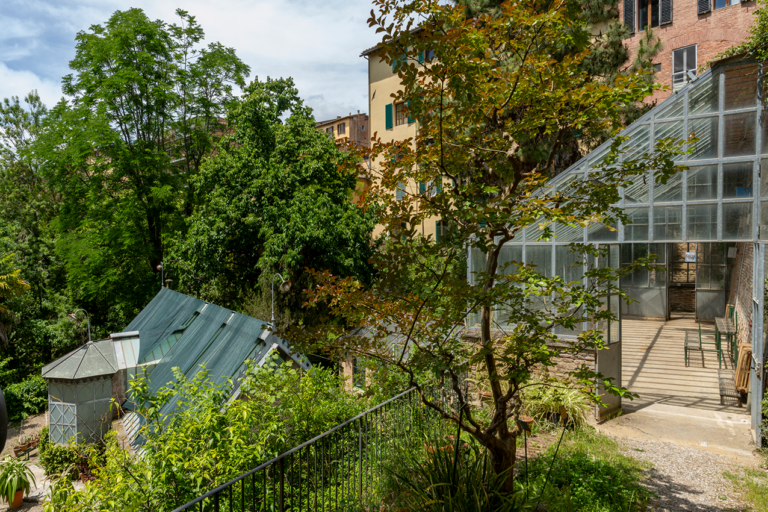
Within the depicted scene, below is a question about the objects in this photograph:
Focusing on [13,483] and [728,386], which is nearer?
[728,386]

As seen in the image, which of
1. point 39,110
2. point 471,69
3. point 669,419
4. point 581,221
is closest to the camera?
point 471,69

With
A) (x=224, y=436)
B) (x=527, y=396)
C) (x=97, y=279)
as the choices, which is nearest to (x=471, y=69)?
(x=224, y=436)

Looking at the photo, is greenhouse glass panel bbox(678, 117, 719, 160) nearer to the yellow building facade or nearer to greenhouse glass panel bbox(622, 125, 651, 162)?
greenhouse glass panel bbox(622, 125, 651, 162)

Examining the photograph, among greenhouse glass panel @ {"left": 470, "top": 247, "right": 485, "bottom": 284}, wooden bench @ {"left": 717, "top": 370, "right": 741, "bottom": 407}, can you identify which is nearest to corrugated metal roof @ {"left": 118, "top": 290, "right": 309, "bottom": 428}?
greenhouse glass panel @ {"left": 470, "top": 247, "right": 485, "bottom": 284}

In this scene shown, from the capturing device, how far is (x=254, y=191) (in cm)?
1705

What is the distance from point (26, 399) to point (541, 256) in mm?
19460

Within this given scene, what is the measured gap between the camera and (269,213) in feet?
55.2

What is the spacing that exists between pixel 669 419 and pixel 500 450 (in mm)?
6622

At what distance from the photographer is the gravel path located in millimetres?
5805

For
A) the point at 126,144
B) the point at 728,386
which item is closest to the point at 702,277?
the point at 728,386

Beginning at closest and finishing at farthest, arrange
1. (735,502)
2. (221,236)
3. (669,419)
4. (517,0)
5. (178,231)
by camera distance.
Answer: (517,0)
(735,502)
(669,419)
(221,236)
(178,231)

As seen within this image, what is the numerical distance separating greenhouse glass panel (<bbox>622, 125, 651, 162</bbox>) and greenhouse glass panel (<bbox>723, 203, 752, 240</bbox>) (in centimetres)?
166

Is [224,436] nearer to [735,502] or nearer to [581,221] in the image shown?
[581,221]

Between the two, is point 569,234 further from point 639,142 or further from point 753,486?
point 753,486
